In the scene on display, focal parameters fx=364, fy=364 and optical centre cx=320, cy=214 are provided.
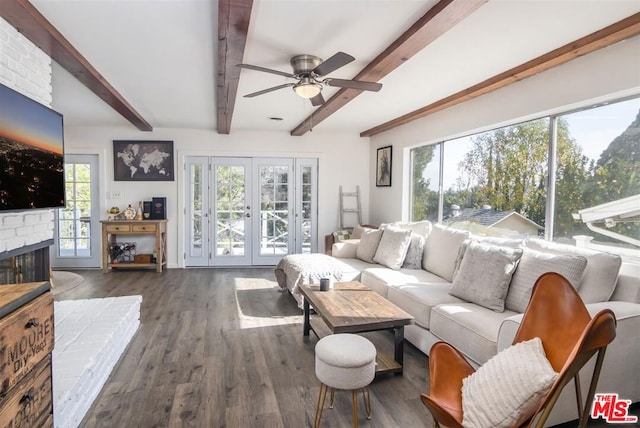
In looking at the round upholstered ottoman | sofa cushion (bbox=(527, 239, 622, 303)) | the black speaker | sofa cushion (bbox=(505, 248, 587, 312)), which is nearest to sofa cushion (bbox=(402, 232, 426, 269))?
sofa cushion (bbox=(505, 248, 587, 312))

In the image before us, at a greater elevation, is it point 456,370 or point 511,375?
point 511,375

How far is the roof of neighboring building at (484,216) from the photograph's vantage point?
3507 millimetres

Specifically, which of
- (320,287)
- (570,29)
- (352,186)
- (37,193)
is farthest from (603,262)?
(352,186)

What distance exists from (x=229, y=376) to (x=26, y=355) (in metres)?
1.55

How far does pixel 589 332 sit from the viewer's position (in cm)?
107

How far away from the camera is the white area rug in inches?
74.8

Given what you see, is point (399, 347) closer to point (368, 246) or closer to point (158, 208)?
point (368, 246)

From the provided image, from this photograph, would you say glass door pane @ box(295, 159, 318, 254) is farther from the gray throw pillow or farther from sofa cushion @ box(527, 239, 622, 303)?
sofa cushion @ box(527, 239, 622, 303)

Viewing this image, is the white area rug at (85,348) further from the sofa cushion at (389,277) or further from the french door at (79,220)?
the french door at (79,220)

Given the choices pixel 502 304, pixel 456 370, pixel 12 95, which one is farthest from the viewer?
pixel 502 304

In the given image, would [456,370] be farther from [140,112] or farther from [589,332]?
[140,112]

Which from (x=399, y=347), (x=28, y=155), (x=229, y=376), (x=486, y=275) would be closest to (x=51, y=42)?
(x=28, y=155)

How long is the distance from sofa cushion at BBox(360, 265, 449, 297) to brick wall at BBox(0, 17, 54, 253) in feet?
9.05

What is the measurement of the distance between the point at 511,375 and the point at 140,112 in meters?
4.90
